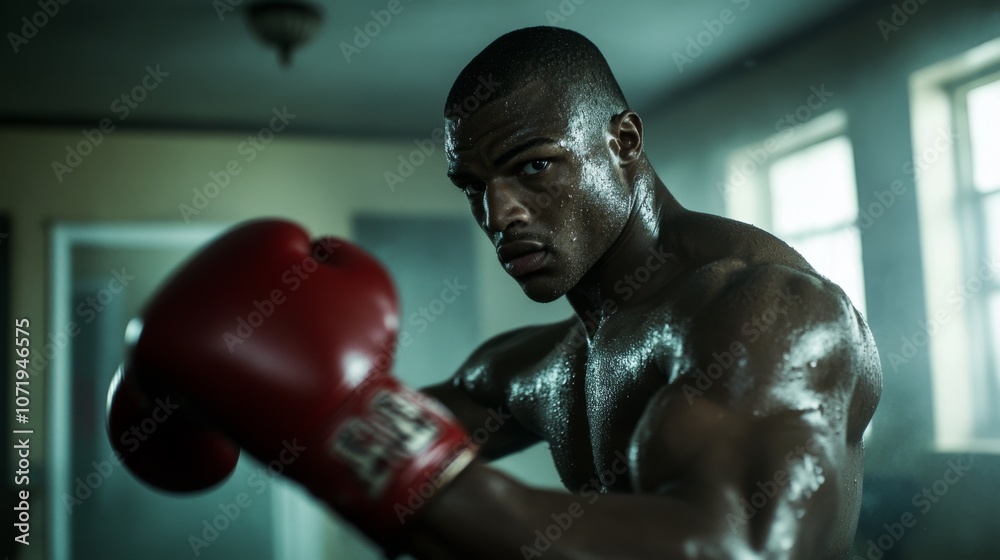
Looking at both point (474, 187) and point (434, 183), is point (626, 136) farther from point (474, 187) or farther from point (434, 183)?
point (434, 183)

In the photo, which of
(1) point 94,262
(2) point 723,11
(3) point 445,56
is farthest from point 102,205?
(2) point 723,11

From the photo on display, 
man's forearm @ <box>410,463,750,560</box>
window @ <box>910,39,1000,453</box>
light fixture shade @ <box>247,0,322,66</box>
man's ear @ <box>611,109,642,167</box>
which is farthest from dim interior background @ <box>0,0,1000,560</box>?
man's ear @ <box>611,109,642,167</box>

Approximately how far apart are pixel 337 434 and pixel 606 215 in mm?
516

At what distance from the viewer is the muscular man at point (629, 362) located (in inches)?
25.4

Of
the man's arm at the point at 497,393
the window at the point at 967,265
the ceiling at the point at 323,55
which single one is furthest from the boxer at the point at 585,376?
the ceiling at the point at 323,55

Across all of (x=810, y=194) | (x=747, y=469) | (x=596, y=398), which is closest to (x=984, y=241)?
(x=810, y=194)

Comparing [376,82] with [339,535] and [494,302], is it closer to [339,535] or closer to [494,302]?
[494,302]

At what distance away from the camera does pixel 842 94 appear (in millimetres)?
2236

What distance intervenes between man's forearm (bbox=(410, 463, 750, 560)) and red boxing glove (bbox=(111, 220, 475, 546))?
0.02 m

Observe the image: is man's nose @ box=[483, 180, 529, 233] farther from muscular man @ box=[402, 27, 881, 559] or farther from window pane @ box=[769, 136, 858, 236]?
window pane @ box=[769, 136, 858, 236]

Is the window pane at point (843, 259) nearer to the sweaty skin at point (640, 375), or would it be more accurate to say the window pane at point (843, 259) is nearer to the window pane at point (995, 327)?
the window pane at point (995, 327)

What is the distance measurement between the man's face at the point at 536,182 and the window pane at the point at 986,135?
3.76 feet

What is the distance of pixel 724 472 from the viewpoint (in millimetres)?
674

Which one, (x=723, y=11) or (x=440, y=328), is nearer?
(x=723, y=11)
